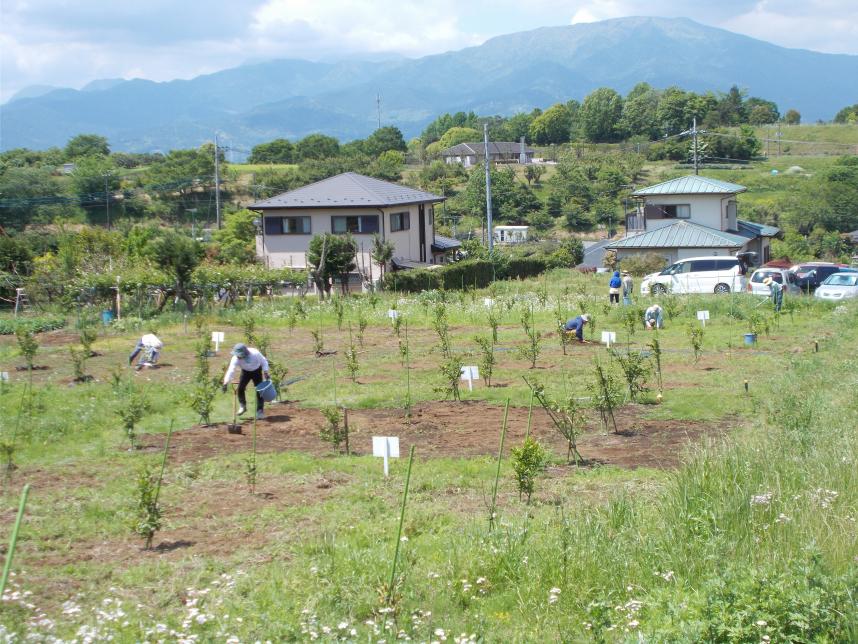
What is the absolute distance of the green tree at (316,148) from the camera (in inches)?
3369

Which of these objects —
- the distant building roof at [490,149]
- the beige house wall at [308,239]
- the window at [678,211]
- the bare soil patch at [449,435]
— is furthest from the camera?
the distant building roof at [490,149]

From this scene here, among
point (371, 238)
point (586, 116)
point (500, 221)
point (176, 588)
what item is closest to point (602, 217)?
point (500, 221)

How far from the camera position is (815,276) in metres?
29.0

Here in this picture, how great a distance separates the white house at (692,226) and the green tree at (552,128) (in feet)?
209

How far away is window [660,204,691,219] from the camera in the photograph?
143ft

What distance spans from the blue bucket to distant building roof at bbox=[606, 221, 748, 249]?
29.3 m

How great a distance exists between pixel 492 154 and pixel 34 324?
75348 millimetres

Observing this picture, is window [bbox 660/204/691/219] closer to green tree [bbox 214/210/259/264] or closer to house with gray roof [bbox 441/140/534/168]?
green tree [bbox 214/210/259/264]

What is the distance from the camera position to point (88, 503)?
8539 millimetres

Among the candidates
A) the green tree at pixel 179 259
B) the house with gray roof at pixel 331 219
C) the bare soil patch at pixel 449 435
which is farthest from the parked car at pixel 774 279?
the house with gray roof at pixel 331 219

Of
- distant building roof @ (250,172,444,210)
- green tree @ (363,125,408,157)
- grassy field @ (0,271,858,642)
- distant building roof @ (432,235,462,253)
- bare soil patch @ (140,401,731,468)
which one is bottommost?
bare soil patch @ (140,401,731,468)

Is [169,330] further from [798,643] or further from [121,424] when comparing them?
[798,643]

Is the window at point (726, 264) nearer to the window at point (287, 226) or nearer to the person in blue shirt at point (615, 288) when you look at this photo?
the person in blue shirt at point (615, 288)

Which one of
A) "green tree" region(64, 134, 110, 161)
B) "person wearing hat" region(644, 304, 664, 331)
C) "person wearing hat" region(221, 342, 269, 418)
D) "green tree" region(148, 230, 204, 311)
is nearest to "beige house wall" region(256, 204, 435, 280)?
"green tree" region(148, 230, 204, 311)
